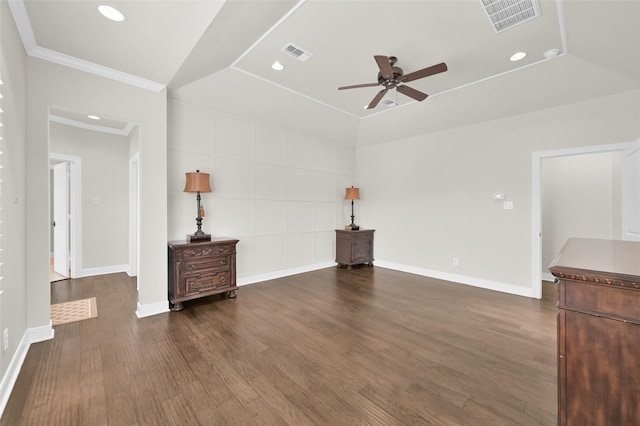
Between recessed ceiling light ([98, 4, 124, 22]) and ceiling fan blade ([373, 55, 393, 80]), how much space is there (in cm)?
216

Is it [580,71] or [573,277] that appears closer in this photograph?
[573,277]

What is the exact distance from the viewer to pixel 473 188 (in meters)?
4.62

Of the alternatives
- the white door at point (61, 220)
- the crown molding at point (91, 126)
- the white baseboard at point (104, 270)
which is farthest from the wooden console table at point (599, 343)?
the white door at point (61, 220)

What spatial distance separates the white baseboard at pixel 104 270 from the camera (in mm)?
4980

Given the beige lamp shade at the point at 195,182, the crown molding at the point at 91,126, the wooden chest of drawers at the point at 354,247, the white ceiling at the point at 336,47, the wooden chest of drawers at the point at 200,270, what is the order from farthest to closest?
the wooden chest of drawers at the point at 354,247 < the crown molding at the point at 91,126 < the beige lamp shade at the point at 195,182 < the wooden chest of drawers at the point at 200,270 < the white ceiling at the point at 336,47

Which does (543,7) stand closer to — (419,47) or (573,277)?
(419,47)

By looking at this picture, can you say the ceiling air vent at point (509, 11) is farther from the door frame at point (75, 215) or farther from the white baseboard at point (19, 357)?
the door frame at point (75, 215)

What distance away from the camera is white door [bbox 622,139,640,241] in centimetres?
297

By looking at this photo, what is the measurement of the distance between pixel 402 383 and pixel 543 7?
330cm

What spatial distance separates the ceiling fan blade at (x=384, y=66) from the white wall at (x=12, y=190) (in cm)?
287

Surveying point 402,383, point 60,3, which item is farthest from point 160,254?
point 402,383

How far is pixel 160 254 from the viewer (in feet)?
10.9

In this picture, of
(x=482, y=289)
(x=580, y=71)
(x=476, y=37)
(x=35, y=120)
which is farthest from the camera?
(x=482, y=289)

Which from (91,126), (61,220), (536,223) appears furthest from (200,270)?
(536,223)
